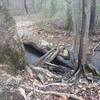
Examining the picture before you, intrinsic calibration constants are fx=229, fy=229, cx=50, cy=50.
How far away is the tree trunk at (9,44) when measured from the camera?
6.11 metres

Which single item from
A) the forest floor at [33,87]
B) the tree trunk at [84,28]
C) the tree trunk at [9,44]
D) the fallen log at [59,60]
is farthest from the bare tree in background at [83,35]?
the fallen log at [59,60]

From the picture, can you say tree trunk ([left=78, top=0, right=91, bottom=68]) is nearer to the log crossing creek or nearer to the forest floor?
the forest floor

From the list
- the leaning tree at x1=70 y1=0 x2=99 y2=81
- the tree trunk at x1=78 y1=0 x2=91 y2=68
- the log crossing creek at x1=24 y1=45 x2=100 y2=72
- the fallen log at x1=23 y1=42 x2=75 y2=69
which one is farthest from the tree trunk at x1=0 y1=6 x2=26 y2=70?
the log crossing creek at x1=24 y1=45 x2=100 y2=72

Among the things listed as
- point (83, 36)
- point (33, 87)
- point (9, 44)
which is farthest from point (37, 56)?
point (33, 87)

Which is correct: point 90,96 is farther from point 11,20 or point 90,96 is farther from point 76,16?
point 76,16

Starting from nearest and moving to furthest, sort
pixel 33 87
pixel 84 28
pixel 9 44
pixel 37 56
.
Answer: pixel 33 87 → pixel 9 44 → pixel 84 28 → pixel 37 56

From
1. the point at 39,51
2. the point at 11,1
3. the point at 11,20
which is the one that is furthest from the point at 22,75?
the point at 11,1

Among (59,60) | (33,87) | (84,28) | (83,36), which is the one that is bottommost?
(59,60)

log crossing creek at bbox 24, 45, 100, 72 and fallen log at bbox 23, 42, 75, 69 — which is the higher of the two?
fallen log at bbox 23, 42, 75, 69

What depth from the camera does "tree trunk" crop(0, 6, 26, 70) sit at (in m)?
6.11

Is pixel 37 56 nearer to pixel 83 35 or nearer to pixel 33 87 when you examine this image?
pixel 83 35

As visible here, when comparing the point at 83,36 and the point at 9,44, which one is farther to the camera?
the point at 83,36

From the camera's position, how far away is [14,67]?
618cm

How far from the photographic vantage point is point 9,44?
6.16 meters
